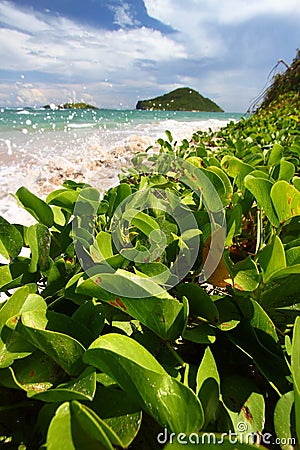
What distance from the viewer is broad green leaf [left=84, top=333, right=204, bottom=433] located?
11.1 inches

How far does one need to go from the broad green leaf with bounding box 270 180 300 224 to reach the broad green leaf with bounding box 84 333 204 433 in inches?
12.7

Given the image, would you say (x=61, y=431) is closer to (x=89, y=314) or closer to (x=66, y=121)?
(x=89, y=314)

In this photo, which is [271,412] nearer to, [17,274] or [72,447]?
[72,447]

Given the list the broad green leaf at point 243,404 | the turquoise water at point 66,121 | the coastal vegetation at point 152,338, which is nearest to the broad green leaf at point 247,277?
the coastal vegetation at point 152,338

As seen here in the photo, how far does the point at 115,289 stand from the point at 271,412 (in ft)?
0.85

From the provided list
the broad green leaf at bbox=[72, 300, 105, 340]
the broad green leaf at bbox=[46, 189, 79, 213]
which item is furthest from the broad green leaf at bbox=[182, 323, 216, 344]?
the broad green leaf at bbox=[46, 189, 79, 213]

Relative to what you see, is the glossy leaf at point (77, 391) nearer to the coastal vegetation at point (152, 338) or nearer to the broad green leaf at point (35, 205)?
the coastal vegetation at point (152, 338)

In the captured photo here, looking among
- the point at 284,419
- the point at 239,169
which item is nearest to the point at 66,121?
the point at 239,169

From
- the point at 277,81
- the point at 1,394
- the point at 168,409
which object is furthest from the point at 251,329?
the point at 277,81

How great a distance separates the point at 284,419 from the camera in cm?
34

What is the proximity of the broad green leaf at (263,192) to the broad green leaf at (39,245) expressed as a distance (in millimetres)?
316

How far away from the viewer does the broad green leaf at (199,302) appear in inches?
16.4

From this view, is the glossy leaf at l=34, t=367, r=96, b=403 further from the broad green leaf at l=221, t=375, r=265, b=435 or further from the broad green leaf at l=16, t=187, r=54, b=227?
the broad green leaf at l=16, t=187, r=54, b=227

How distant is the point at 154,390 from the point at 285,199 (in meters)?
0.34
